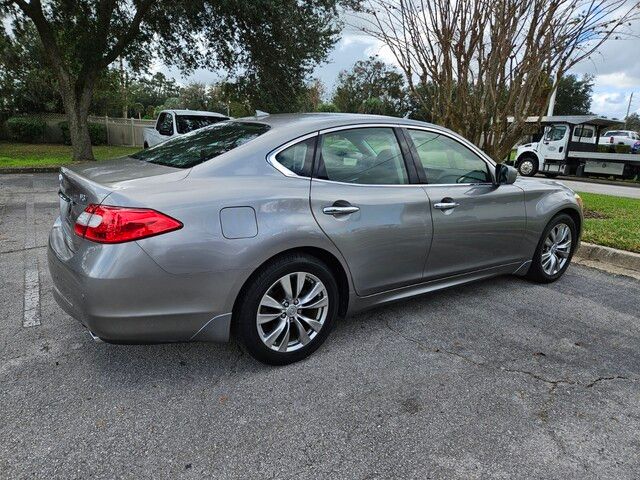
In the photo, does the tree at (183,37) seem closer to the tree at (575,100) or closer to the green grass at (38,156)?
the green grass at (38,156)

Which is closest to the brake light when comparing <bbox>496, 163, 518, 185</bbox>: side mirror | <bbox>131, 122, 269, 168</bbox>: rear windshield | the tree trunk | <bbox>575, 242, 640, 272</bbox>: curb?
<bbox>131, 122, 269, 168</bbox>: rear windshield

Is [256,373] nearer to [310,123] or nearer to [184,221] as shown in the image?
[184,221]

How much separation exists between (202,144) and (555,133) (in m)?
18.5

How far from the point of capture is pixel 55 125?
2488cm

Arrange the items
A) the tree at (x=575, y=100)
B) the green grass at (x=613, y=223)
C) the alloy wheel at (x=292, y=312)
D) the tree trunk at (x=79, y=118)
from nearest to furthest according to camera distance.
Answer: the alloy wheel at (x=292, y=312), the green grass at (x=613, y=223), the tree trunk at (x=79, y=118), the tree at (x=575, y=100)

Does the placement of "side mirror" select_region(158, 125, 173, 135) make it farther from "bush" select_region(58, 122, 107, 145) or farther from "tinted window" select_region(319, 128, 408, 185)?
"bush" select_region(58, 122, 107, 145)

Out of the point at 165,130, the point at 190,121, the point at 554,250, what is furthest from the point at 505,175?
the point at 165,130

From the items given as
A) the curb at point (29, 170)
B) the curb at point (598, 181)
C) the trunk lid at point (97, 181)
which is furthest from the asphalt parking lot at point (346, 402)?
Result: the curb at point (598, 181)

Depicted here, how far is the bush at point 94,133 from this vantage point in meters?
24.3

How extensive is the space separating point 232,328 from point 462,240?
190 centimetres

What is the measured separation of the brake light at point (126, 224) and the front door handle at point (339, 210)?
0.90m

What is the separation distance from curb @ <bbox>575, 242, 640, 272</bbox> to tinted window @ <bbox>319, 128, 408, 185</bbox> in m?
3.53

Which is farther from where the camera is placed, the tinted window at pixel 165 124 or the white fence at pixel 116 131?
the white fence at pixel 116 131

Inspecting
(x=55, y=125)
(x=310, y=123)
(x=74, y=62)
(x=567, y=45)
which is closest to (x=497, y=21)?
(x=567, y=45)
